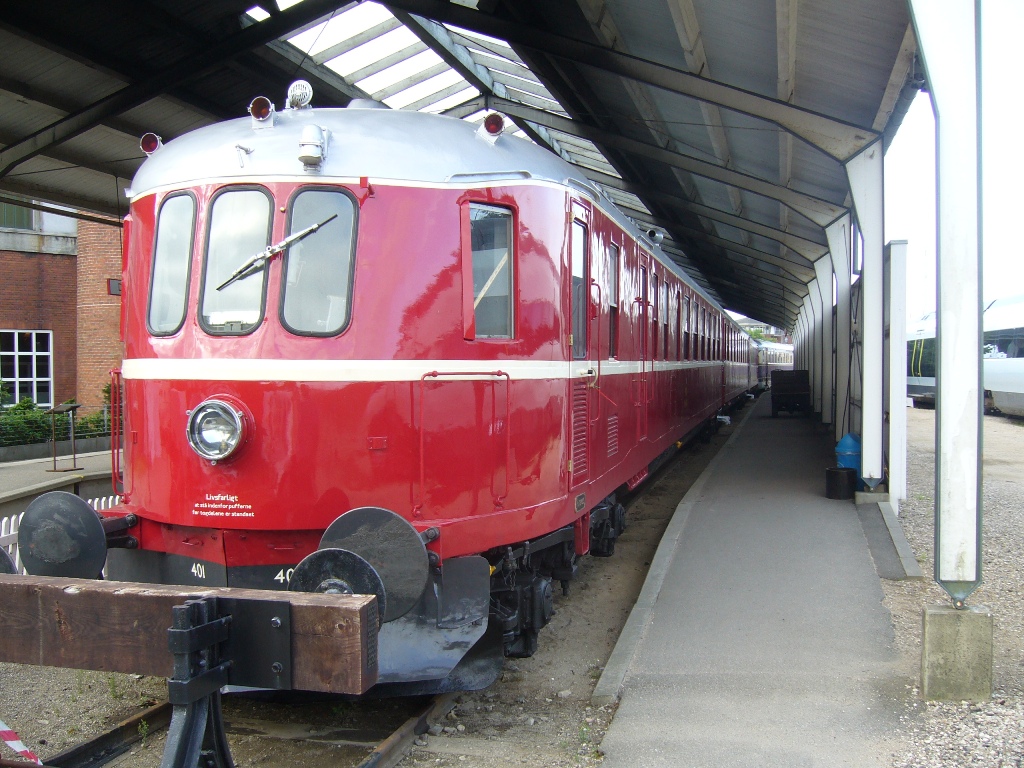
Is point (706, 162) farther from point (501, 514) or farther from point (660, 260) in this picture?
point (501, 514)

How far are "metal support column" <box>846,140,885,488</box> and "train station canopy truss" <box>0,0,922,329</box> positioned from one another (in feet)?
0.57

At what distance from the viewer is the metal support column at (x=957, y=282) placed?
15.4ft

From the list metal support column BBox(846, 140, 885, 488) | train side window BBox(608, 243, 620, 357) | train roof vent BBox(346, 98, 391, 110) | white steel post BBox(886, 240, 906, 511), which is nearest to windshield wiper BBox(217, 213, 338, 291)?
train roof vent BBox(346, 98, 391, 110)

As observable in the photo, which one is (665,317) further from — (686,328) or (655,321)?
(686,328)

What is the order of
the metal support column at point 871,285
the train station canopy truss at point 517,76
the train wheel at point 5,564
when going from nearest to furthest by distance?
the train wheel at point 5,564
the train station canopy truss at point 517,76
the metal support column at point 871,285

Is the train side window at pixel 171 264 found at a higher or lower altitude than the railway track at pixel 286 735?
higher

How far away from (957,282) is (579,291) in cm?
223

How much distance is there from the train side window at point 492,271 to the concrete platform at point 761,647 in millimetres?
2279

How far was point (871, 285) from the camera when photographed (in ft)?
29.5

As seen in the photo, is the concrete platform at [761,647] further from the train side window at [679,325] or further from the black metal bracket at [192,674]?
the train side window at [679,325]

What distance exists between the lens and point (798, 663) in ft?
17.3

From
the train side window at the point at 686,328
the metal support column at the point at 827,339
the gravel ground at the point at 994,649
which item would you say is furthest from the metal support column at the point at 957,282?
the metal support column at the point at 827,339

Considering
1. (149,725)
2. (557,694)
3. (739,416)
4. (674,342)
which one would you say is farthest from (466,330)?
(739,416)

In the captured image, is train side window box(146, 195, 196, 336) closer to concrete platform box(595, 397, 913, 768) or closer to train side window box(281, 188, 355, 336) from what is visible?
train side window box(281, 188, 355, 336)
